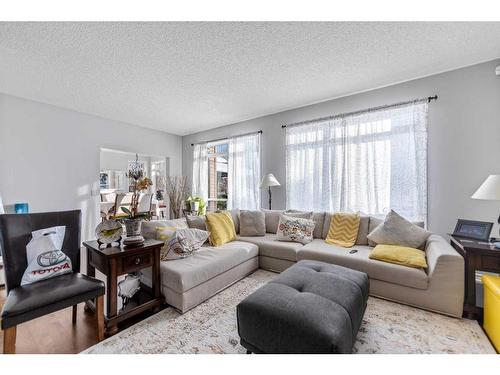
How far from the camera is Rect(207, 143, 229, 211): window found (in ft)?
16.6

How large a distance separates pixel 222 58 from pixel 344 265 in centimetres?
259

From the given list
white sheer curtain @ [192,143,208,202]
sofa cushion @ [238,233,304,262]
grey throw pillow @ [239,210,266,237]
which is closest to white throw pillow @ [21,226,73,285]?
sofa cushion @ [238,233,304,262]

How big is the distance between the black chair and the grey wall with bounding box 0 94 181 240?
2.51 meters

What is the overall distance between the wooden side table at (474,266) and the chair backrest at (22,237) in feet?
10.9

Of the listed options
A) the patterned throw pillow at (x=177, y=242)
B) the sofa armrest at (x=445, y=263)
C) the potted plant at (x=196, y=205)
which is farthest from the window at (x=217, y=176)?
the sofa armrest at (x=445, y=263)

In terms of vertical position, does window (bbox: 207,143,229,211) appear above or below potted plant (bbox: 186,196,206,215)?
above

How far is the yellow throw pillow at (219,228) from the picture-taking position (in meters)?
2.81

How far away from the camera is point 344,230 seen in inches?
113

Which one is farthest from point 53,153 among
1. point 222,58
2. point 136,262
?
point 222,58

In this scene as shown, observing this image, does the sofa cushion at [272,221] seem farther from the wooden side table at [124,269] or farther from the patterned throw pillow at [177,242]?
the wooden side table at [124,269]

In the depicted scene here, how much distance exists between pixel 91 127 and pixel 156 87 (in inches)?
80.9

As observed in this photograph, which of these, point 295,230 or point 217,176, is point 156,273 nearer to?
point 295,230

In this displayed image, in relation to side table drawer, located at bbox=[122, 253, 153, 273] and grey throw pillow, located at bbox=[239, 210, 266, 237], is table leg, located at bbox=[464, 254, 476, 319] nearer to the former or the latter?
grey throw pillow, located at bbox=[239, 210, 266, 237]
